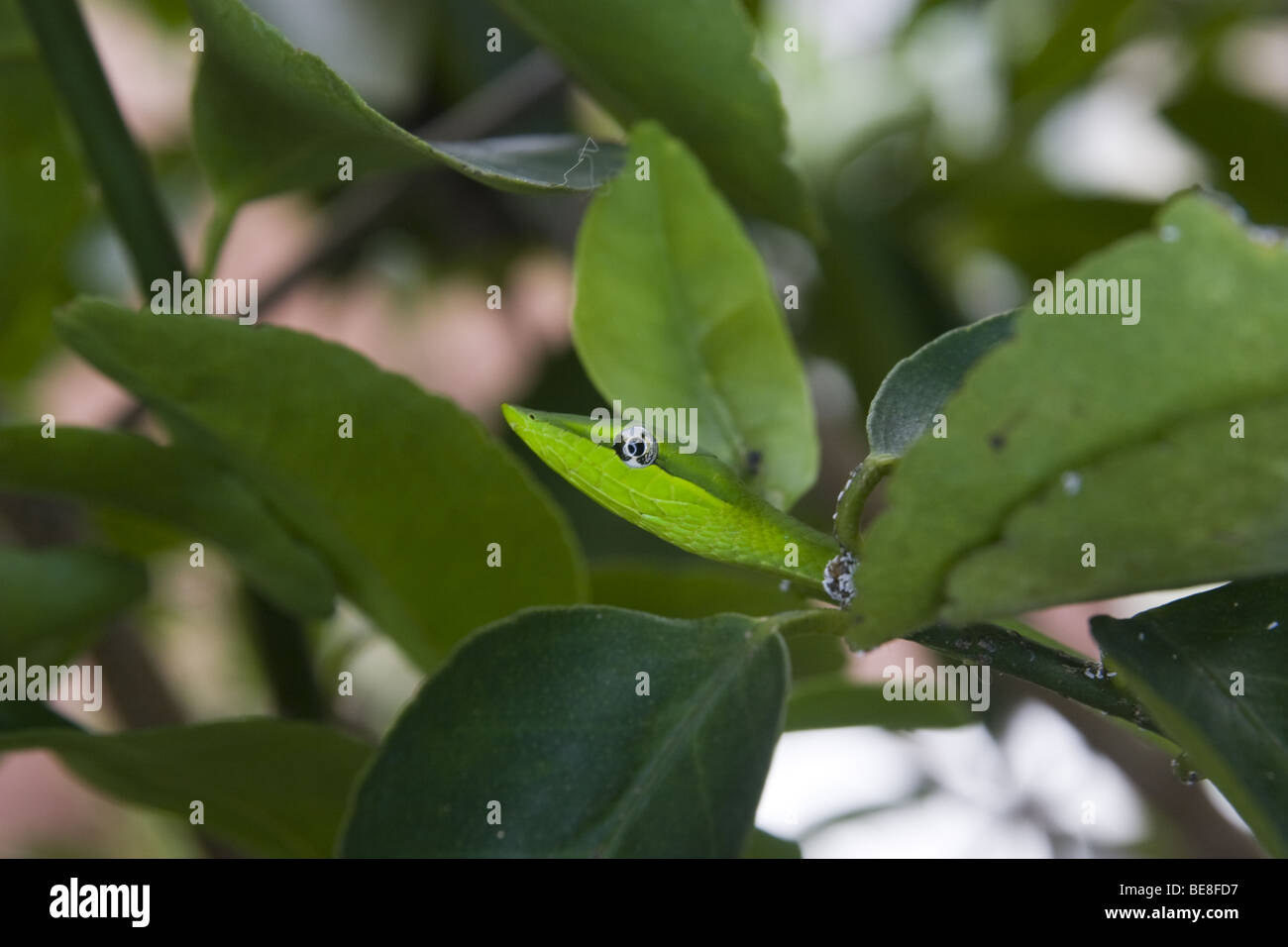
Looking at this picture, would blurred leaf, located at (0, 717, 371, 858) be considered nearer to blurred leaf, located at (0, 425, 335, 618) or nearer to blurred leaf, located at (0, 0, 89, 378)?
blurred leaf, located at (0, 425, 335, 618)

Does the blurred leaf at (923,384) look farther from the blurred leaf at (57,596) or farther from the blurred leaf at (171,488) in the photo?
the blurred leaf at (57,596)

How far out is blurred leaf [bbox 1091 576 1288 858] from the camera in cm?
43

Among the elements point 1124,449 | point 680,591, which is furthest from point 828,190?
point 1124,449

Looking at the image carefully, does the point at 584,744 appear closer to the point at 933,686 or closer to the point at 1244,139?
the point at 933,686

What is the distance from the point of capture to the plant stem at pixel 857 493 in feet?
1.67

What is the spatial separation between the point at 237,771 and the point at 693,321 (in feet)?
1.31

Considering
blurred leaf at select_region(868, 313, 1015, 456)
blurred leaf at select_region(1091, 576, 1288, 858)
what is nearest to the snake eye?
blurred leaf at select_region(868, 313, 1015, 456)

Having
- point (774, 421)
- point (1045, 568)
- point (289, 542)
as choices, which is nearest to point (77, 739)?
point (289, 542)

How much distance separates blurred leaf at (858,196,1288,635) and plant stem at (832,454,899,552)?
86 millimetres

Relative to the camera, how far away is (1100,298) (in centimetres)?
36

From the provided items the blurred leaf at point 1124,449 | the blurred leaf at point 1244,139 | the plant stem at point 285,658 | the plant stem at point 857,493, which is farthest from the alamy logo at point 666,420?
the blurred leaf at point 1244,139

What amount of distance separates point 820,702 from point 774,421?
0.84 ft

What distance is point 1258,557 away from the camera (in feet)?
1.29
